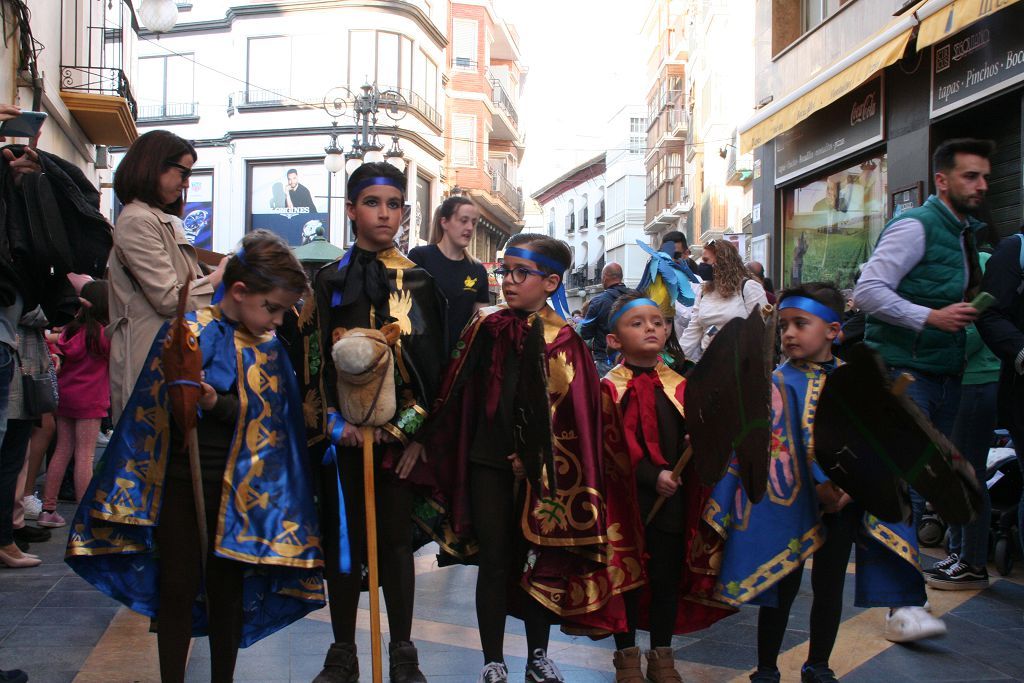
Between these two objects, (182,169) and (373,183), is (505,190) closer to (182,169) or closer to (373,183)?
(182,169)

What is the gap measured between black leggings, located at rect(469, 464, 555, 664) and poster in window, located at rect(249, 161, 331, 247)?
3202 centimetres

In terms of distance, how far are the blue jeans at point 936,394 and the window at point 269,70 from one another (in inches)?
1292

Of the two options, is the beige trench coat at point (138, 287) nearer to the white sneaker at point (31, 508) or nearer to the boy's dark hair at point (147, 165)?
the boy's dark hair at point (147, 165)

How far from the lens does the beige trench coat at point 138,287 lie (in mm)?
4027

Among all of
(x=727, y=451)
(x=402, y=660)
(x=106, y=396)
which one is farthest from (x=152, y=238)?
(x=106, y=396)

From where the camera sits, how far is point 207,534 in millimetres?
3328

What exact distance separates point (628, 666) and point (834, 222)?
11.5 m

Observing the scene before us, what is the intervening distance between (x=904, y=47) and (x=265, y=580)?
28.2ft

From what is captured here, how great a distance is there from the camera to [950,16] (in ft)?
29.0

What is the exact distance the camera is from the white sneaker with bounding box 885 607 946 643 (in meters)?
4.29

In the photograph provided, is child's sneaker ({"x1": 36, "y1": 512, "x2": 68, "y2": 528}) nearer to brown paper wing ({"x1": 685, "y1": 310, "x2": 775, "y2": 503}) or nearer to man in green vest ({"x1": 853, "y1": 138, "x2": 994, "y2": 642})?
brown paper wing ({"x1": 685, "y1": 310, "x2": 775, "y2": 503})

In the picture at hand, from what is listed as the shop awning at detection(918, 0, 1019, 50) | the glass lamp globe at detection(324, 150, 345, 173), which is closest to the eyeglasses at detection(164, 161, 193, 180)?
the shop awning at detection(918, 0, 1019, 50)

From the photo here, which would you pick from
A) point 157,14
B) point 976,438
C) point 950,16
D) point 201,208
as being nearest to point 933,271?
point 976,438

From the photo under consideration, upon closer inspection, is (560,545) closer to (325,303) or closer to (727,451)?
(727,451)
